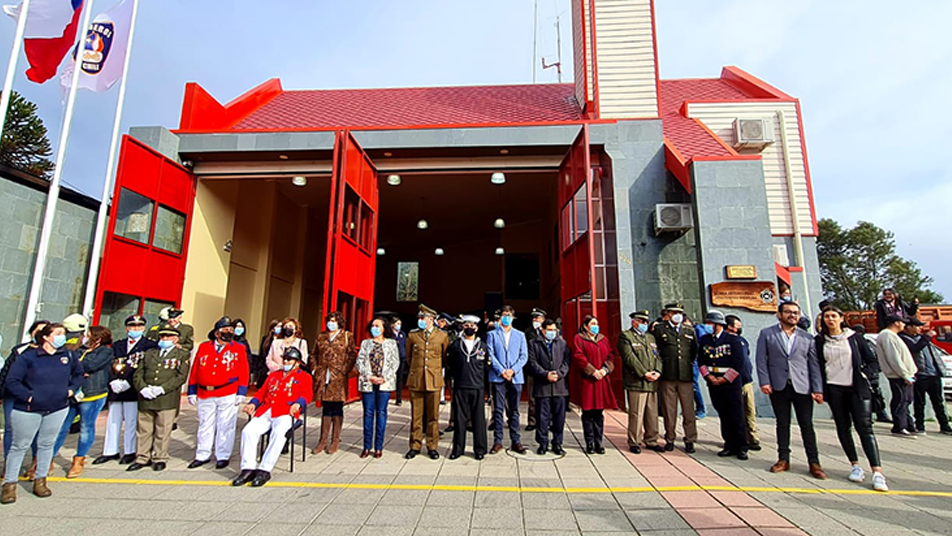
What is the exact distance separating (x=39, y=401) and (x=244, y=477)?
1895 mm

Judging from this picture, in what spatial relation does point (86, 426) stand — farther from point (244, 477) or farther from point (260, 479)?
point (260, 479)

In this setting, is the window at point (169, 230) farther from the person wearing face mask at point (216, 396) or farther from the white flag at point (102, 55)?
the person wearing face mask at point (216, 396)

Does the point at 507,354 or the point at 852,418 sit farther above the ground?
the point at 507,354

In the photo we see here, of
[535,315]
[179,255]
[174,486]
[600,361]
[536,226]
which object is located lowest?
[174,486]

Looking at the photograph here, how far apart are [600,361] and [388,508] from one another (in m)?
3.11

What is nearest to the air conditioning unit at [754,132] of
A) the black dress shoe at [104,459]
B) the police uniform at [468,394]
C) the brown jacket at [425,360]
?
the police uniform at [468,394]

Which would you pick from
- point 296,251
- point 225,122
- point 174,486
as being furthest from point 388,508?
point 296,251

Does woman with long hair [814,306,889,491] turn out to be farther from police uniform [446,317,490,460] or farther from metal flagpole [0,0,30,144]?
metal flagpole [0,0,30,144]

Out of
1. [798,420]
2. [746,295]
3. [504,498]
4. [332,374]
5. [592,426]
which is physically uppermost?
[746,295]

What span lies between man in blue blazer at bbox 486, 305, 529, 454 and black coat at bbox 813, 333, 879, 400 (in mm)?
3189

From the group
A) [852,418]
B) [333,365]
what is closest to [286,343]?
[333,365]

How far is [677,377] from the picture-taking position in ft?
18.2

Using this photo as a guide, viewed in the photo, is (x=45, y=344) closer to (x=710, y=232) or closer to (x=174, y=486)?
(x=174, y=486)

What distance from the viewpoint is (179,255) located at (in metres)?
10.2
